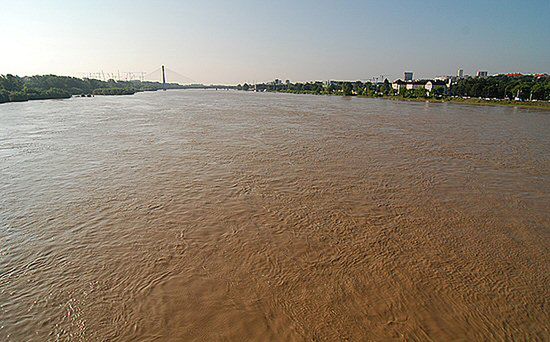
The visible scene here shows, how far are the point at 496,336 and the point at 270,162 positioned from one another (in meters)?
8.44

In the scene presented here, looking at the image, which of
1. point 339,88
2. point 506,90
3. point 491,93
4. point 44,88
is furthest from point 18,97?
point 339,88

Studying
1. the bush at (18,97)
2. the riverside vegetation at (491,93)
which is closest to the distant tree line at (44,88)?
the bush at (18,97)

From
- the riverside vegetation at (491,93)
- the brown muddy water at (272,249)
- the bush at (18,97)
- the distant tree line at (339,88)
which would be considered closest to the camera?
the brown muddy water at (272,249)

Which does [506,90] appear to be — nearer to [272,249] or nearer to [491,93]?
[491,93]

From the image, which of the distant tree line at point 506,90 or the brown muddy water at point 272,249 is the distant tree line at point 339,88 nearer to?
the distant tree line at point 506,90

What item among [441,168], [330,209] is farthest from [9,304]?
[441,168]

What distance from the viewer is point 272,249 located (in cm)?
546

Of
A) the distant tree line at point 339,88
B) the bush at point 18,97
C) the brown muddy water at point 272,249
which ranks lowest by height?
the brown muddy water at point 272,249

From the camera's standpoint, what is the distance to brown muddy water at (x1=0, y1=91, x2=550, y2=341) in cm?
385

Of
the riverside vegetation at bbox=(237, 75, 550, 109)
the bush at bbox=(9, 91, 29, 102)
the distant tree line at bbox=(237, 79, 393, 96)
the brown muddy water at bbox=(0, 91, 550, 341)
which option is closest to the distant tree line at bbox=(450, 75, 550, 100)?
the riverside vegetation at bbox=(237, 75, 550, 109)

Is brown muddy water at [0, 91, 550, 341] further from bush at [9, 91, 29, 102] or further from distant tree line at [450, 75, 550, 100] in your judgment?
bush at [9, 91, 29, 102]

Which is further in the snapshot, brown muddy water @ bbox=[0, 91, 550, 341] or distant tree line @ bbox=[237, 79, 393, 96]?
distant tree line @ bbox=[237, 79, 393, 96]

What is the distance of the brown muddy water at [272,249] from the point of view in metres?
3.85

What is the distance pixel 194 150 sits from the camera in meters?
13.4
